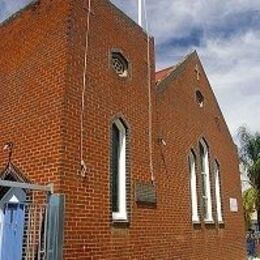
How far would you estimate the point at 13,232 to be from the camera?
7.70 metres

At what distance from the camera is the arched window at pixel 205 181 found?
558 inches

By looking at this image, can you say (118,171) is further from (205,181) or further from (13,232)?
(205,181)

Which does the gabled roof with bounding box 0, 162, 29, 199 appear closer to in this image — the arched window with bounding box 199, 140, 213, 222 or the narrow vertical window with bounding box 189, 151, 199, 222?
the narrow vertical window with bounding box 189, 151, 199, 222

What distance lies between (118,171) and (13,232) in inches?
113

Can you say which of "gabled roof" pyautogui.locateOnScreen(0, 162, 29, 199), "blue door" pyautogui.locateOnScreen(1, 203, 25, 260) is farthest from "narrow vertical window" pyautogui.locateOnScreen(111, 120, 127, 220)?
"blue door" pyautogui.locateOnScreen(1, 203, 25, 260)

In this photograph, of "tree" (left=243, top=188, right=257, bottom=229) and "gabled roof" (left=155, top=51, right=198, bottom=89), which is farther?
"tree" (left=243, top=188, right=257, bottom=229)

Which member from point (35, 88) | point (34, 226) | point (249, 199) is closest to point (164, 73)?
point (35, 88)

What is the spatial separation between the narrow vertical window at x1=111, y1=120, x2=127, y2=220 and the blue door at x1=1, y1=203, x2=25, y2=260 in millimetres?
2119

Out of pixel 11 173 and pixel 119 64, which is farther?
pixel 119 64

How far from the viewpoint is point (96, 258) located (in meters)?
8.33

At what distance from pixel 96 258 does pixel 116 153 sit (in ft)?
8.18

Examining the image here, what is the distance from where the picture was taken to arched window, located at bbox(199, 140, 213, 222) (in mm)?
14164

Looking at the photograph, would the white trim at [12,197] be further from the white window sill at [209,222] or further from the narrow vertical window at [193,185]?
the white window sill at [209,222]

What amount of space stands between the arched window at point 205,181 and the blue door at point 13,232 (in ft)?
24.5
